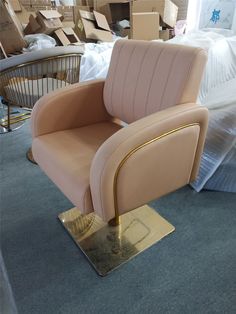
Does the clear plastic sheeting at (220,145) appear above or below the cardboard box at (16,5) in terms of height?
below

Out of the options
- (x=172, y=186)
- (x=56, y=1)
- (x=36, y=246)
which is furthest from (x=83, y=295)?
(x=56, y=1)

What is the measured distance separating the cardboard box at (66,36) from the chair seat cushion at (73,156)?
2.17 m

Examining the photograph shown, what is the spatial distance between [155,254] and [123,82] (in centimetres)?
83

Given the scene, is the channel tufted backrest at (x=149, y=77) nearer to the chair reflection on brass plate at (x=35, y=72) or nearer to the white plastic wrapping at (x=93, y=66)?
the chair reflection on brass plate at (x=35, y=72)

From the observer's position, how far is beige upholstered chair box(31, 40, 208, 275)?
3.05 ft

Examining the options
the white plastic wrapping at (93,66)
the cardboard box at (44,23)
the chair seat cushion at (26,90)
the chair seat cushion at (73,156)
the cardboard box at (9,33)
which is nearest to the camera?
the chair seat cushion at (73,156)

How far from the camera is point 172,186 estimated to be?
1.11m

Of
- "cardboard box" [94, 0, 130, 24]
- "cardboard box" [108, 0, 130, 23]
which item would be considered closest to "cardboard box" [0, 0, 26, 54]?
"cardboard box" [94, 0, 130, 24]

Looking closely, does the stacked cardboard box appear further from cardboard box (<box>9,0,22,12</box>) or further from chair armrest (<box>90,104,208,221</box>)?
chair armrest (<box>90,104,208,221</box>)

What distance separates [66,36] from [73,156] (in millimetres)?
2681

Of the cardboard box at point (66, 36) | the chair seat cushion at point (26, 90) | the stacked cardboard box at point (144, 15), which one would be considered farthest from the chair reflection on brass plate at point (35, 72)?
the stacked cardboard box at point (144, 15)

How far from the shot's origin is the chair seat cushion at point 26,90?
73.4 inches

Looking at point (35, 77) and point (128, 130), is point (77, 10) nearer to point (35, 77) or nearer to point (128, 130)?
point (35, 77)

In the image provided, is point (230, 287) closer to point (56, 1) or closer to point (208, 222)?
point (208, 222)
